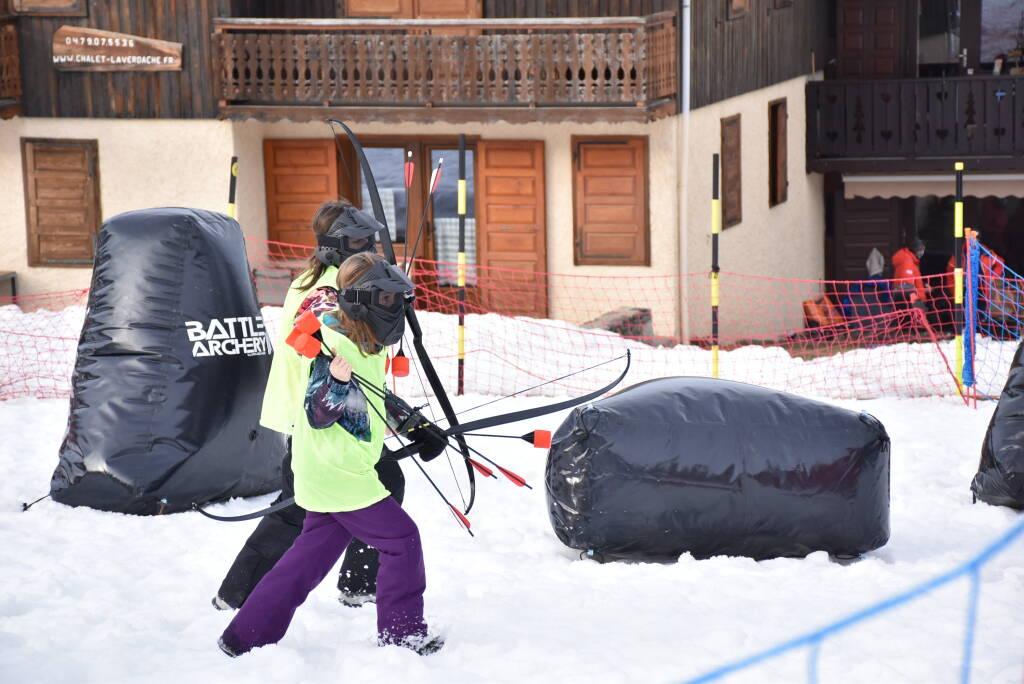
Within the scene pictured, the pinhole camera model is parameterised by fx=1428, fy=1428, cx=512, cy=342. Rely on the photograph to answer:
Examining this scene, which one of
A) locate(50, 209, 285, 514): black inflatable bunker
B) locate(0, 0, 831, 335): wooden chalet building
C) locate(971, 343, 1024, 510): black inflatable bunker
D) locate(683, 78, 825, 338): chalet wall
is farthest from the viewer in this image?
locate(683, 78, 825, 338): chalet wall

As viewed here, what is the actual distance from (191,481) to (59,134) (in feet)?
35.4

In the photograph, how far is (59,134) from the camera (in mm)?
17031

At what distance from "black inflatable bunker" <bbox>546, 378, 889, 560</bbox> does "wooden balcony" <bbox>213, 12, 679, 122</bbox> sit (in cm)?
974

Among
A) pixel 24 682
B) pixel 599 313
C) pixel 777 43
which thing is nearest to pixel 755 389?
pixel 24 682

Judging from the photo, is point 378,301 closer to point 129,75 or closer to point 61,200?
point 129,75

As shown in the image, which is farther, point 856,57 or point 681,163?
point 856,57

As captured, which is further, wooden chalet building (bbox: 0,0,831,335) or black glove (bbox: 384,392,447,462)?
wooden chalet building (bbox: 0,0,831,335)

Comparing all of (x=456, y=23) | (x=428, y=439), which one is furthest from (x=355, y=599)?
(x=456, y=23)

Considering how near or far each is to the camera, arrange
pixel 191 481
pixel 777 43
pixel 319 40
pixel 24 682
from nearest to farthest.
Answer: pixel 24 682 < pixel 191 481 < pixel 319 40 < pixel 777 43

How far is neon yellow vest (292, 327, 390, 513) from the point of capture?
496cm

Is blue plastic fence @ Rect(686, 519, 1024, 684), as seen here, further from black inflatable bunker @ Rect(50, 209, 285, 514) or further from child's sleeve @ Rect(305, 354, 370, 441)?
black inflatable bunker @ Rect(50, 209, 285, 514)

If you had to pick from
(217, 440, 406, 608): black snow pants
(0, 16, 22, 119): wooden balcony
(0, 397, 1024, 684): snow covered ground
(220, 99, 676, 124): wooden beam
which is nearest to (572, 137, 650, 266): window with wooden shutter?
(220, 99, 676, 124): wooden beam

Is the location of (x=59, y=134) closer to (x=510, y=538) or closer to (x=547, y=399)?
(x=547, y=399)

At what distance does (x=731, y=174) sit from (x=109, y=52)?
779 centimetres
